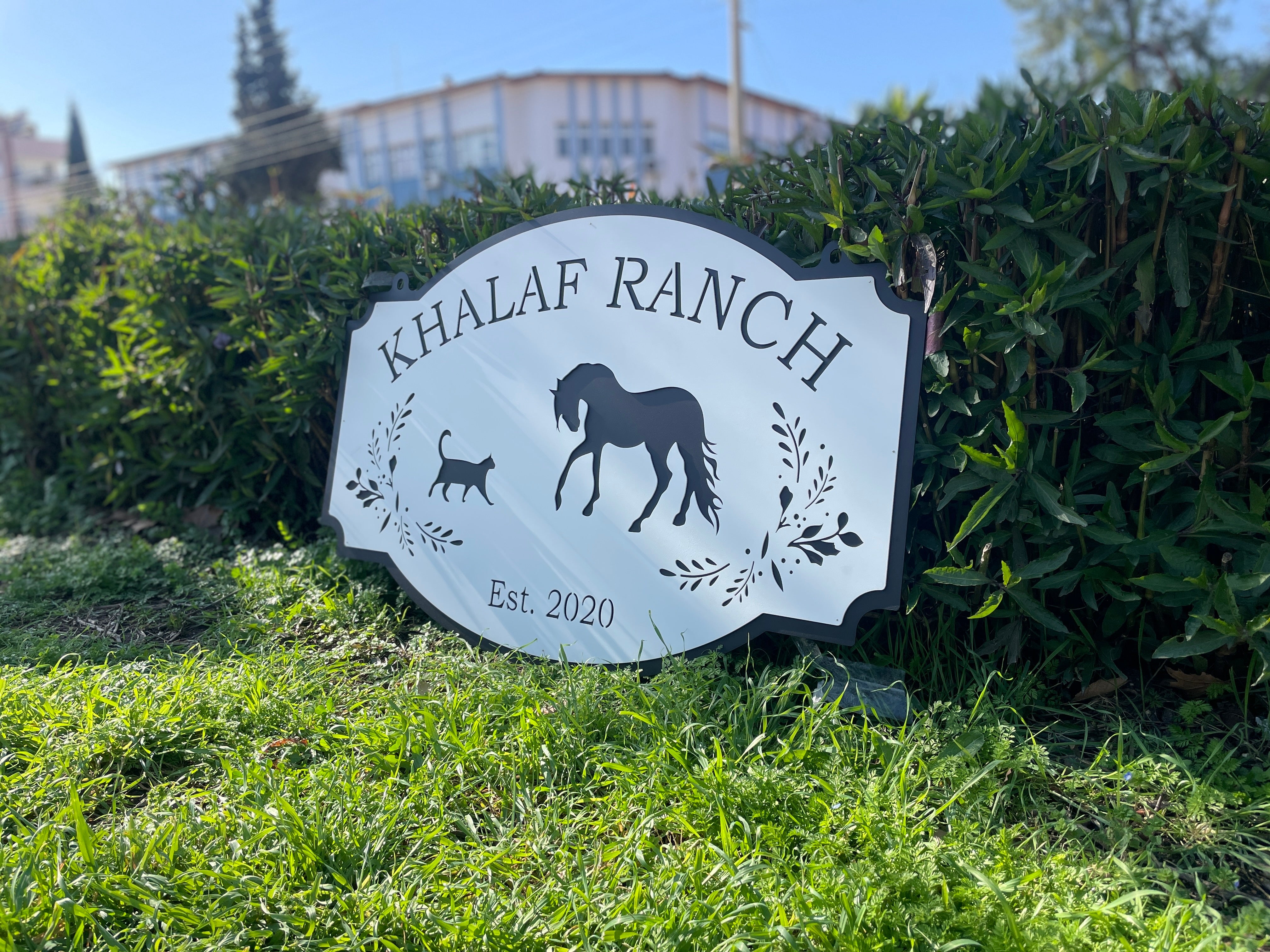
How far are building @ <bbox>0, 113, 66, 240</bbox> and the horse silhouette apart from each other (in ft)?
110

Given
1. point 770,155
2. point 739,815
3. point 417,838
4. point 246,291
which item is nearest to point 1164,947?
point 739,815

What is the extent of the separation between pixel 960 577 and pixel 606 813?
107cm

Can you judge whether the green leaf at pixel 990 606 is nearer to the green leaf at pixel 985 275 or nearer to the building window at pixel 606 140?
the green leaf at pixel 985 275

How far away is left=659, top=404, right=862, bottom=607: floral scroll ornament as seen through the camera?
7.78 ft

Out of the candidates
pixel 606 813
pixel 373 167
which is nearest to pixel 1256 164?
pixel 606 813

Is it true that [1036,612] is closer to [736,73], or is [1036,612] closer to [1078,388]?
[1078,388]

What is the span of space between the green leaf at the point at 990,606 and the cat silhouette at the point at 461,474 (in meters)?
1.59

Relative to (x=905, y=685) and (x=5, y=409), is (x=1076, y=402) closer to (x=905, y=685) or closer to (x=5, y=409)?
(x=905, y=685)

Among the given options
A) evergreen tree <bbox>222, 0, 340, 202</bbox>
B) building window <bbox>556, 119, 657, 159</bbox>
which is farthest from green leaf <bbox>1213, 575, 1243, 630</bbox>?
building window <bbox>556, 119, 657, 159</bbox>

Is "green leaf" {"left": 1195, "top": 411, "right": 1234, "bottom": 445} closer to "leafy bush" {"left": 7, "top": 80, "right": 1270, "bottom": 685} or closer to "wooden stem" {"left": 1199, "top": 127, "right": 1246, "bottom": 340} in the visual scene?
"leafy bush" {"left": 7, "top": 80, "right": 1270, "bottom": 685}

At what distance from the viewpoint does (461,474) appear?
3051 mm

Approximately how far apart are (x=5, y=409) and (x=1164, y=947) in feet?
20.5

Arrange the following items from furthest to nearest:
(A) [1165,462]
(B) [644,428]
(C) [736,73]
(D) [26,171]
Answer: (D) [26,171]
(C) [736,73]
(B) [644,428]
(A) [1165,462]

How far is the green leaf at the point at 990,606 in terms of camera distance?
7.23 feet
